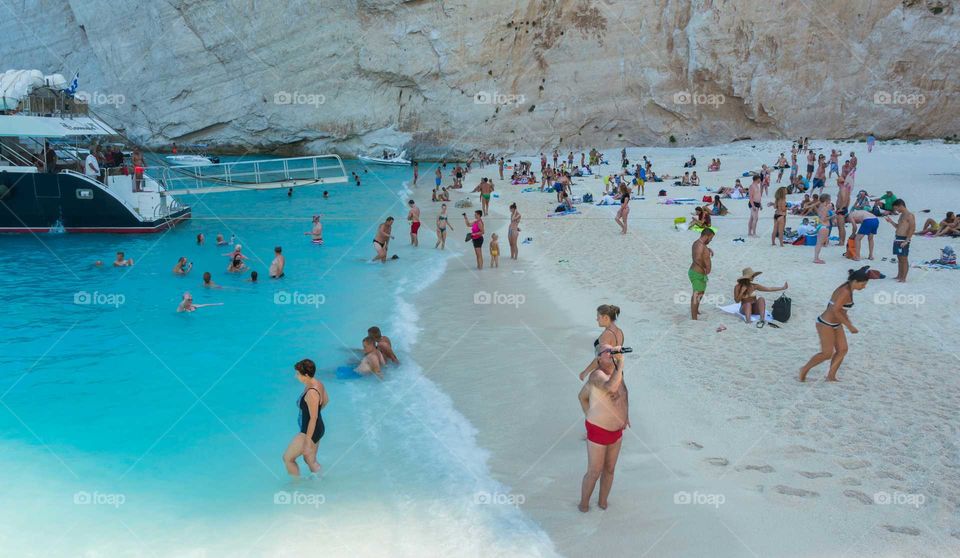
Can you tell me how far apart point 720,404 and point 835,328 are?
1.67 metres

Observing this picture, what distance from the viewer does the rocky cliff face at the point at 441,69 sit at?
4384 centimetres

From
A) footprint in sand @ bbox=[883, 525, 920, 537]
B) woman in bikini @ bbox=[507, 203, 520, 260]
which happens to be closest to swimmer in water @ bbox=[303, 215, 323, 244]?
woman in bikini @ bbox=[507, 203, 520, 260]

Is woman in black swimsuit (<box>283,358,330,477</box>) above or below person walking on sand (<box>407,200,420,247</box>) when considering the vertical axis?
below

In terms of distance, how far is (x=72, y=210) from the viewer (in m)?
23.5

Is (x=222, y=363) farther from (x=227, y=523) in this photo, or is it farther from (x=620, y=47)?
(x=620, y=47)

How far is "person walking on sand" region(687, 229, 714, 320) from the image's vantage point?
1105cm

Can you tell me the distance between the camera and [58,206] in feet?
76.9

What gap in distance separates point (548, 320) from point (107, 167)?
1868cm

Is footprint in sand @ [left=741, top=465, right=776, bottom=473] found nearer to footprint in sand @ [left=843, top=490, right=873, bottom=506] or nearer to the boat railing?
footprint in sand @ [left=843, top=490, right=873, bottom=506]

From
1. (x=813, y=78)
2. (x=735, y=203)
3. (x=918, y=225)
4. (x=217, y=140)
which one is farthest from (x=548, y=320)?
(x=217, y=140)

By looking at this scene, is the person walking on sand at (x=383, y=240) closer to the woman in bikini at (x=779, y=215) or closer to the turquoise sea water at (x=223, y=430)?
the turquoise sea water at (x=223, y=430)

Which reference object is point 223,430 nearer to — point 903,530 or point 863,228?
point 903,530

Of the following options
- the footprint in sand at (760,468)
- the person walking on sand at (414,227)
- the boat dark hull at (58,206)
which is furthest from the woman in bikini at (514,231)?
the boat dark hull at (58,206)

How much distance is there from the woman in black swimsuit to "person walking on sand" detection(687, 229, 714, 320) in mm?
6539
